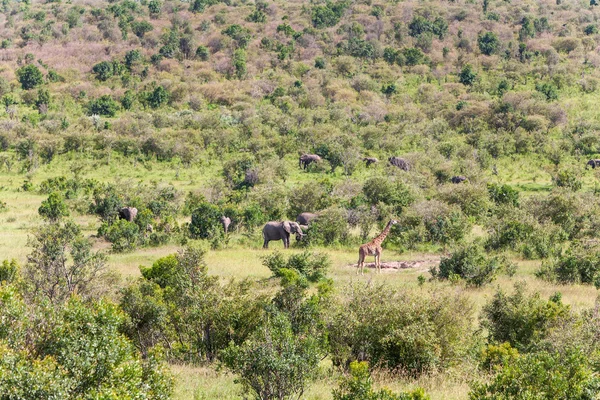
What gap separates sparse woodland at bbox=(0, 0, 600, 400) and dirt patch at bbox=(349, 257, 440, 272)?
0.30m

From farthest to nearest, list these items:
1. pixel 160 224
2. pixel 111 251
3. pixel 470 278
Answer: pixel 160 224
pixel 111 251
pixel 470 278

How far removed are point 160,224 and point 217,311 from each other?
16.3 meters

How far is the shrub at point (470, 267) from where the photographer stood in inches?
750

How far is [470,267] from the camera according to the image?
62.0 ft

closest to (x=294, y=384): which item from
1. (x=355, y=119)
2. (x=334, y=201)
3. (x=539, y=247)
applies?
(x=539, y=247)

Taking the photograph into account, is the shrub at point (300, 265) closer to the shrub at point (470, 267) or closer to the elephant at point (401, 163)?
the shrub at point (470, 267)

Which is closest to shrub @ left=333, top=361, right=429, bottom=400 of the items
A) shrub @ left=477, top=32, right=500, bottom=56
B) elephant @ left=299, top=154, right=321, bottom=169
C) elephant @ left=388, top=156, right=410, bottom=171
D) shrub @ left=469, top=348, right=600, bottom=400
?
shrub @ left=469, top=348, right=600, bottom=400

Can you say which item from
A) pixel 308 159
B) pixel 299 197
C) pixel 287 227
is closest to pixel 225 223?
pixel 287 227

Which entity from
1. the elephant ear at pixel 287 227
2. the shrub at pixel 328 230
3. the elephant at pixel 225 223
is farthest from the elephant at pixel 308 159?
the elephant ear at pixel 287 227

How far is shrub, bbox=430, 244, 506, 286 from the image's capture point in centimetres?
1905

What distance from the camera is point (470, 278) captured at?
62.4 feet

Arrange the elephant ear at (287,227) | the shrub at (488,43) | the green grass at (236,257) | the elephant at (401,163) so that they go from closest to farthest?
1. the green grass at (236,257)
2. the elephant ear at (287,227)
3. the elephant at (401,163)
4. the shrub at (488,43)

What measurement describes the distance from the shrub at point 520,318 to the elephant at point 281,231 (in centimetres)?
1269

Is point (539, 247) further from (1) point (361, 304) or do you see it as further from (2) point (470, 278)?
(1) point (361, 304)
